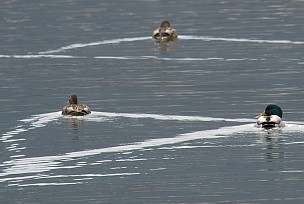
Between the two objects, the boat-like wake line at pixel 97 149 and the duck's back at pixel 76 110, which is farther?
the duck's back at pixel 76 110

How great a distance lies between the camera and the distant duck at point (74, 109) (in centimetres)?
5269

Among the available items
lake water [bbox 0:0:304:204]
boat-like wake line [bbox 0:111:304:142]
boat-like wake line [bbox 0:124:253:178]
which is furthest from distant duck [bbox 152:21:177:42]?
boat-like wake line [bbox 0:124:253:178]

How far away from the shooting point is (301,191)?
38.2 m

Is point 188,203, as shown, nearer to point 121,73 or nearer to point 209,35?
point 121,73

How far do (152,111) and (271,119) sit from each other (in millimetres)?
6774

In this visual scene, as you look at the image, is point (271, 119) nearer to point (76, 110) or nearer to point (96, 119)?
point (96, 119)

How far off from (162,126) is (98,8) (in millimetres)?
62021

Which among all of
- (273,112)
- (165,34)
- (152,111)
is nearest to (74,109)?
(152,111)

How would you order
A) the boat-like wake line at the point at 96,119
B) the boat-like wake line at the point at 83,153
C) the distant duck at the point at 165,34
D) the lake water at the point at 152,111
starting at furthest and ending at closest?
the distant duck at the point at 165,34, the boat-like wake line at the point at 96,119, the boat-like wake line at the point at 83,153, the lake water at the point at 152,111

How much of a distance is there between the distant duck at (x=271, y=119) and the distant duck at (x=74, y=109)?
7028 mm

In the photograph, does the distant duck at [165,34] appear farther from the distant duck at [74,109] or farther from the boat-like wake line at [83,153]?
the boat-like wake line at [83,153]

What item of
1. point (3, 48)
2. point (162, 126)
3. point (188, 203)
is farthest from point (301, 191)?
point (3, 48)

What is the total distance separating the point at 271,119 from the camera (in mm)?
47812

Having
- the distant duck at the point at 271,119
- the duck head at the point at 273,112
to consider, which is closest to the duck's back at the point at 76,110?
the distant duck at the point at 271,119
